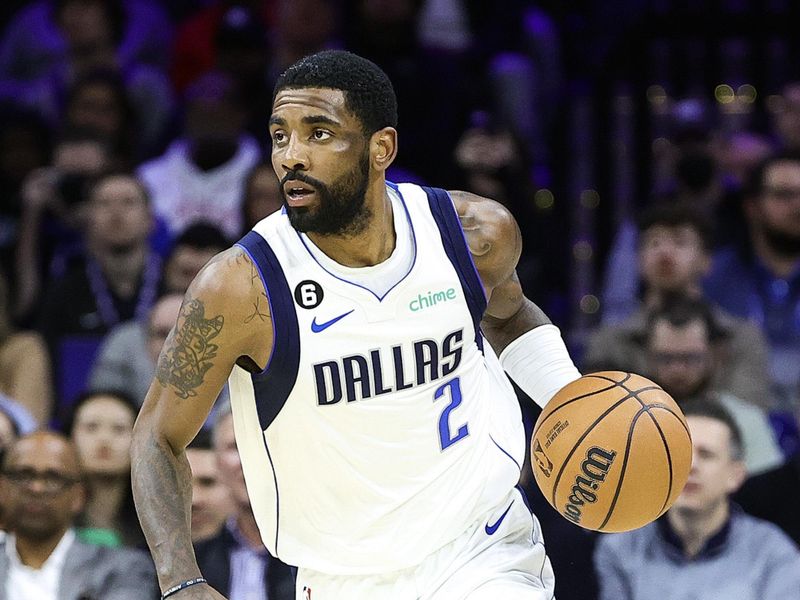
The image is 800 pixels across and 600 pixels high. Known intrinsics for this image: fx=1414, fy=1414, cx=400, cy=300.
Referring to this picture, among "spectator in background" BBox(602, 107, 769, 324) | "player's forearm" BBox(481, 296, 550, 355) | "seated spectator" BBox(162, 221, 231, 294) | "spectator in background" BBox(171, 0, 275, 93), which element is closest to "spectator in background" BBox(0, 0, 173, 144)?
"spectator in background" BBox(171, 0, 275, 93)

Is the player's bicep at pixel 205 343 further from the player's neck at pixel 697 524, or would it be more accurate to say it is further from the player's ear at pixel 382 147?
the player's neck at pixel 697 524

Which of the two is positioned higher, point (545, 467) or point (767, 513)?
point (545, 467)

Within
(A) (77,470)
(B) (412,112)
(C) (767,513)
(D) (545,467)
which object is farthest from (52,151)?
(D) (545,467)

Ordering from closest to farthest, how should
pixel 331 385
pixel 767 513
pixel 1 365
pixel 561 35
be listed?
1. pixel 331 385
2. pixel 767 513
3. pixel 1 365
4. pixel 561 35

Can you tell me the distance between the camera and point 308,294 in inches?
152

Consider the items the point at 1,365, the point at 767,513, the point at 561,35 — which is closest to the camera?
the point at 767,513

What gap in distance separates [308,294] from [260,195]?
3.93 metres

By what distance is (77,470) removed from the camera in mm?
6277

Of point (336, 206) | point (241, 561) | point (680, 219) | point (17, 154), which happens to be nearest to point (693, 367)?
point (680, 219)

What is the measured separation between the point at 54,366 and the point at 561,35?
4.03 m

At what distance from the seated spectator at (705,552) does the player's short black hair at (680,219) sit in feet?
5.35

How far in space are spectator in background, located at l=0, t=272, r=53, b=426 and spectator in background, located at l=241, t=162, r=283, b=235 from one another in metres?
1.30

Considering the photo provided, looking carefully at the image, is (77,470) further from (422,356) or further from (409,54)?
(409,54)

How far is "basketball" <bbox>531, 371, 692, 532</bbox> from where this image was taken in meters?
4.04
